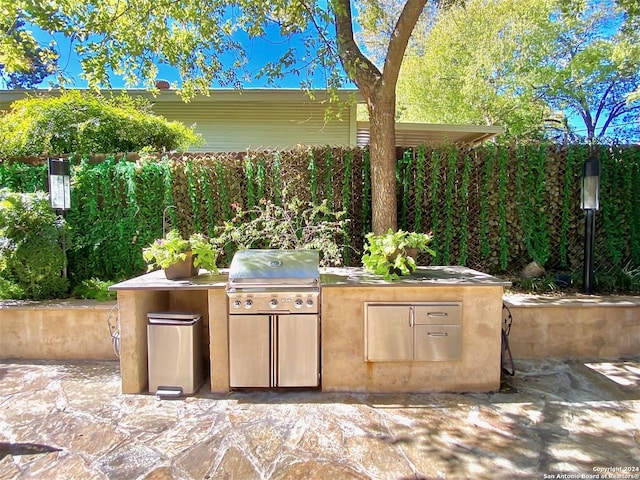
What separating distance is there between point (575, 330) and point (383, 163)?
8.74ft

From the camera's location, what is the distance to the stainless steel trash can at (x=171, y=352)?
10.3 feet

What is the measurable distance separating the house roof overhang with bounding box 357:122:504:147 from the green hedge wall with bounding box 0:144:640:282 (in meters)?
2.66

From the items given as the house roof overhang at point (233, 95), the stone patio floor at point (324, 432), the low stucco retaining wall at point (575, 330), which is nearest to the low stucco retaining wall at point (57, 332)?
the stone patio floor at point (324, 432)

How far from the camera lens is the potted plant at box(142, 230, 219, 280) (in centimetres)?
325

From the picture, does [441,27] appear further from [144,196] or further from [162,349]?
[162,349]

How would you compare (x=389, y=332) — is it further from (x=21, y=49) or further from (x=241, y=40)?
(x=21, y=49)

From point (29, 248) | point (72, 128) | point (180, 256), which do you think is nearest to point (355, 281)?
point (180, 256)

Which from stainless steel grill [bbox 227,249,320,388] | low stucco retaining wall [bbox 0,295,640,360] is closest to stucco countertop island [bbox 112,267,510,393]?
stainless steel grill [bbox 227,249,320,388]

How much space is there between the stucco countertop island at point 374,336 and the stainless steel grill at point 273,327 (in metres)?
0.10

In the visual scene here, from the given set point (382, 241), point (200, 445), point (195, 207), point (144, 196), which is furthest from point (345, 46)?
point (200, 445)

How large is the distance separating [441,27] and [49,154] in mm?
12365

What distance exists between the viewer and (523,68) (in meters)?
11.3

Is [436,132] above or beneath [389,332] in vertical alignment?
above

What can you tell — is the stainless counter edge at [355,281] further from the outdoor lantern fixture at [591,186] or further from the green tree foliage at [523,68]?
the green tree foliage at [523,68]
